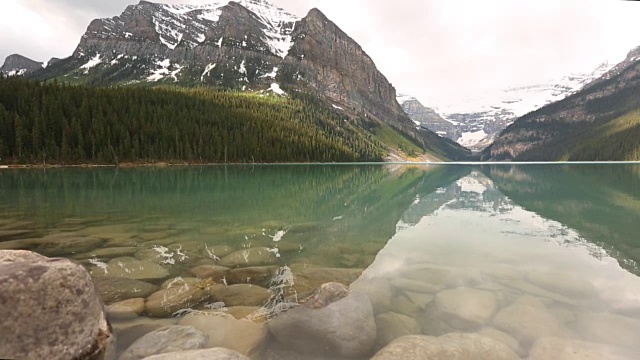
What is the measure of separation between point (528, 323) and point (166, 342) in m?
9.16

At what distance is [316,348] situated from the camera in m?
8.27

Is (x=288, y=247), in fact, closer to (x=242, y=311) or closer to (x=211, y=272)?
(x=211, y=272)

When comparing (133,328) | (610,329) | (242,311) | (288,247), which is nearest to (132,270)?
(133,328)

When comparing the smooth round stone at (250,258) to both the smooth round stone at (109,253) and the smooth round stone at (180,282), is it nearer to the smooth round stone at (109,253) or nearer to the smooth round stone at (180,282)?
the smooth round stone at (180,282)

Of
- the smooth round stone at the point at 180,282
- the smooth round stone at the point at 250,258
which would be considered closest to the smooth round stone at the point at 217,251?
the smooth round stone at the point at 250,258

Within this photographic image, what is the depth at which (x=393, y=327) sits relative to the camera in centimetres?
929

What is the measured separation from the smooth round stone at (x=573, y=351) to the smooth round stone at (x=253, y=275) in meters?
8.23

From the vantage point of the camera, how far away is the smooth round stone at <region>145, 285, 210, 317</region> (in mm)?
9992

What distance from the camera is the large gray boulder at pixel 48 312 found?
5.99 metres

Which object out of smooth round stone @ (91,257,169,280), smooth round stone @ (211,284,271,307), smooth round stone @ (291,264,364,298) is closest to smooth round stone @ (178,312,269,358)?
smooth round stone @ (211,284,271,307)

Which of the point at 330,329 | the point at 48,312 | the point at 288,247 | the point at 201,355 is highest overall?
the point at 48,312

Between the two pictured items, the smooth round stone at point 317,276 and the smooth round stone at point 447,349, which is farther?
the smooth round stone at point 317,276

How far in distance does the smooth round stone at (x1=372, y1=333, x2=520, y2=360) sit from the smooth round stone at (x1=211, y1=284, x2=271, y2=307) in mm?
4586

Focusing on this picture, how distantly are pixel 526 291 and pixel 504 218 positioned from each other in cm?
1745
